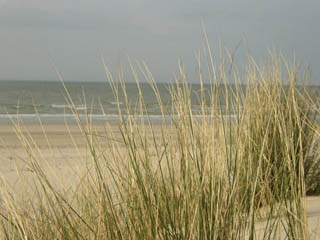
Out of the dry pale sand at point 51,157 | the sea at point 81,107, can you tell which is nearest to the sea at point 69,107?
the sea at point 81,107

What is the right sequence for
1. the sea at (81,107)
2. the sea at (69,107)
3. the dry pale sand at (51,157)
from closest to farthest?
1. the sea at (81,107)
2. the sea at (69,107)
3. the dry pale sand at (51,157)

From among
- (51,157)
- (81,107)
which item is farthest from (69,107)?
(81,107)

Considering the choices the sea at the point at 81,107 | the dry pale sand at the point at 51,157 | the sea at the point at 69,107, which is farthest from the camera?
the dry pale sand at the point at 51,157

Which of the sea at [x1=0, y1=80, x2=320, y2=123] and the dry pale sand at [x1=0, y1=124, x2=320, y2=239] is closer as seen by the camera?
the sea at [x1=0, y1=80, x2=320, y2=123]

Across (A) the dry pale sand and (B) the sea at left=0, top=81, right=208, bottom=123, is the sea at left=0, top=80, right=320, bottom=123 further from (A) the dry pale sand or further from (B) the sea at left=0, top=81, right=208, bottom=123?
(A) the dry pale sand

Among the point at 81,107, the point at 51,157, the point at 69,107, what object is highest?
the point at 69,107

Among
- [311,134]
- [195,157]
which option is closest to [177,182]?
[195,157]

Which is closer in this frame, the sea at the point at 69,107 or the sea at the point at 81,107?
the sea at the point at 81,107

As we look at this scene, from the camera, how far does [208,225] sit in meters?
1.60

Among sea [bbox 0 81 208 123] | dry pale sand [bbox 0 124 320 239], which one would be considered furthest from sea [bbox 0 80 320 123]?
dry pale sand [bbox 0 124 320 239]

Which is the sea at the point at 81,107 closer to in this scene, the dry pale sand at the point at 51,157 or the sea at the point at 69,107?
the sea at the point at 69,107

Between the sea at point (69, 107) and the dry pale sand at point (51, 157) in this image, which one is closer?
the sea at point (69, 107)

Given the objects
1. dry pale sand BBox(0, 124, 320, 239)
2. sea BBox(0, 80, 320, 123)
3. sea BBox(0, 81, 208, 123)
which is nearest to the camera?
sea BBox(0, 80, 320, 123)

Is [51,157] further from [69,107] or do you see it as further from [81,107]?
[81,107]
